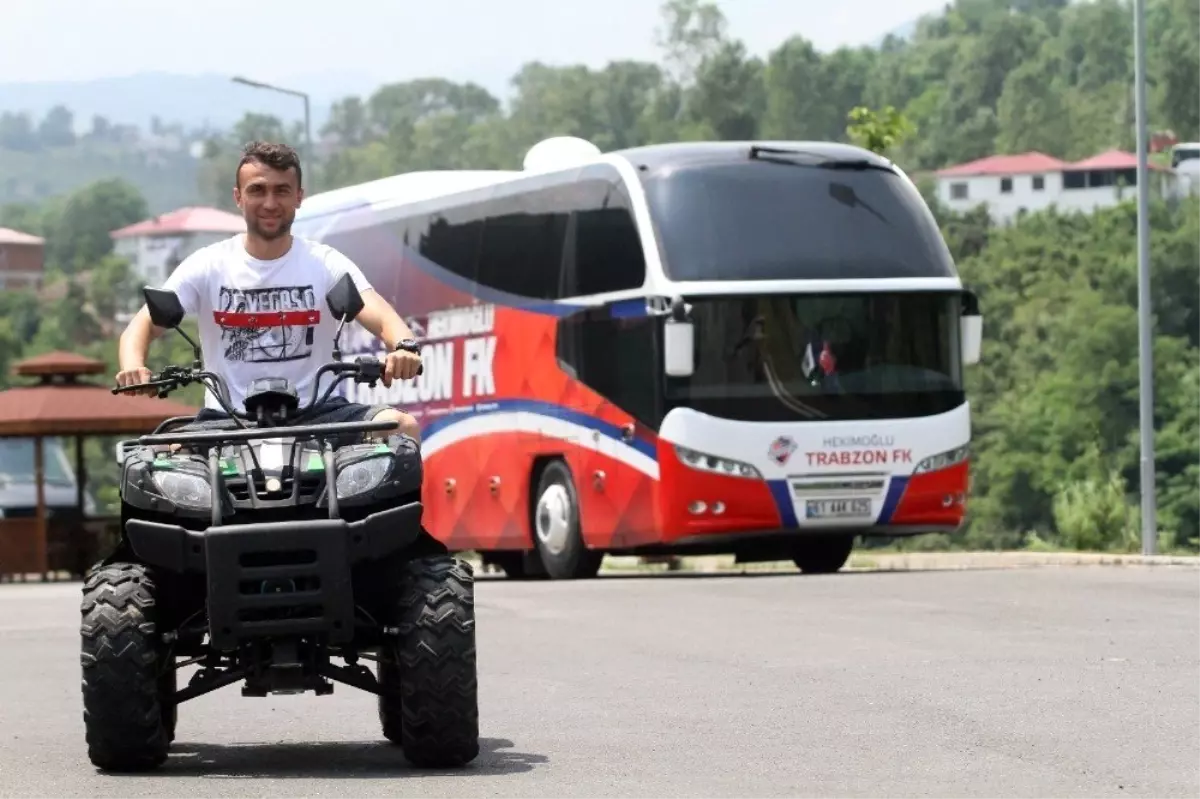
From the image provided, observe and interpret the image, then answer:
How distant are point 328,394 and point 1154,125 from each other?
179m

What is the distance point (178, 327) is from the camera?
10289mm

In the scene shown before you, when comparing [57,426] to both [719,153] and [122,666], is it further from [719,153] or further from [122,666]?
[122,666]

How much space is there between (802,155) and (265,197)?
54.7ft

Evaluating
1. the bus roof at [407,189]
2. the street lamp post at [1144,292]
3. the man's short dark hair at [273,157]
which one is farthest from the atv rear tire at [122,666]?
the street lamp post at [1144,292]

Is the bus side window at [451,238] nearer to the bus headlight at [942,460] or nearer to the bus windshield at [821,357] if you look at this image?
the bus windshield at [821,357]

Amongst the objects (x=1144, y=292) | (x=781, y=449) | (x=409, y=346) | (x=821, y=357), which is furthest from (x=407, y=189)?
(x=409, y=346)

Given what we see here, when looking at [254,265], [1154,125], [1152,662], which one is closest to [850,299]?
[1152,662]

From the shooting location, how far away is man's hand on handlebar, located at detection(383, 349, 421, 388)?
9828 millimetres

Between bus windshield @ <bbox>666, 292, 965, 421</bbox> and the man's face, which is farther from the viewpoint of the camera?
bus windshield @ <bbox>666, 292, 965, 421</bbox>

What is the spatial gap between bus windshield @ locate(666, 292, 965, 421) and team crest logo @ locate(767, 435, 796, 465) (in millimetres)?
174

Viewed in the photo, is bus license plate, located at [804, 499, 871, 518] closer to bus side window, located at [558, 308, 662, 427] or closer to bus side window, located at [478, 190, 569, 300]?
bus side window, located at [558, 308, 662, 427]

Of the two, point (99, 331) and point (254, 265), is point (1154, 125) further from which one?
point (254, 265)


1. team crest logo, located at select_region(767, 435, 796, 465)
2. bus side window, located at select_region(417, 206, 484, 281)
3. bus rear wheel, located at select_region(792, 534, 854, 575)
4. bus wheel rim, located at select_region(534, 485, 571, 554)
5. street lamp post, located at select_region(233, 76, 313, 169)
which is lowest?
bus rear wheel, located at select_region(792, 534, 854, 575)

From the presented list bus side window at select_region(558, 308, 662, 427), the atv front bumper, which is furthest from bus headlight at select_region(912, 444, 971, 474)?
the atv front bumper
